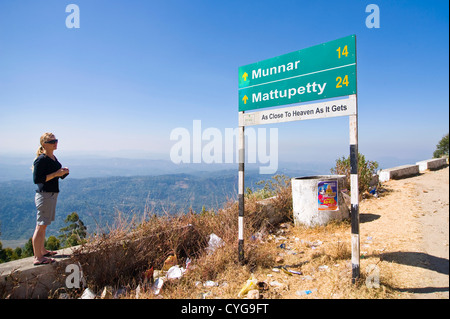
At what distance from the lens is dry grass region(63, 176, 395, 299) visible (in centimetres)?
349

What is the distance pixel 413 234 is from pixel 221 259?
405cm

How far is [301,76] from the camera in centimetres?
394

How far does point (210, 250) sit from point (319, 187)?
9.98 feet

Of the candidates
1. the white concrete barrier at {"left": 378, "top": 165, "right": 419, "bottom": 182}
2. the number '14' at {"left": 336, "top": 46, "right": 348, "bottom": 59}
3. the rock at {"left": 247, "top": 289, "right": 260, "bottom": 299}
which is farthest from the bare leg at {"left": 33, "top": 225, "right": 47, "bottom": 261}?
the white concrete barrier at {"left": 378, "top": 165, "right": 419, "bottom": 182}

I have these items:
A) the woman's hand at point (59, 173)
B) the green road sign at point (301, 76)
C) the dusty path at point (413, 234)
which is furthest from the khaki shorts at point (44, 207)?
the dusty path at point (413, 234)

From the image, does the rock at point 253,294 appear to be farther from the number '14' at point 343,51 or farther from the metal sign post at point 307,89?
the number '14' at point 343,51

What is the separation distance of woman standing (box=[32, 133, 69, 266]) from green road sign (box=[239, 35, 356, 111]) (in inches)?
126

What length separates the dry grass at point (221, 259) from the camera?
349 centimetres

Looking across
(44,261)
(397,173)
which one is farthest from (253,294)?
(397,173)

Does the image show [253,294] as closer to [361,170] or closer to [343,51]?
[343,51]

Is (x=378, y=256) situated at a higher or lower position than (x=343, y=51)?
lower

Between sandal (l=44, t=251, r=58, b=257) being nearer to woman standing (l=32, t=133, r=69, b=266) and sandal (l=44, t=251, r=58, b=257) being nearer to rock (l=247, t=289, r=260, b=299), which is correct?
woman standing (l=32, t=133, r=69, b=266)
